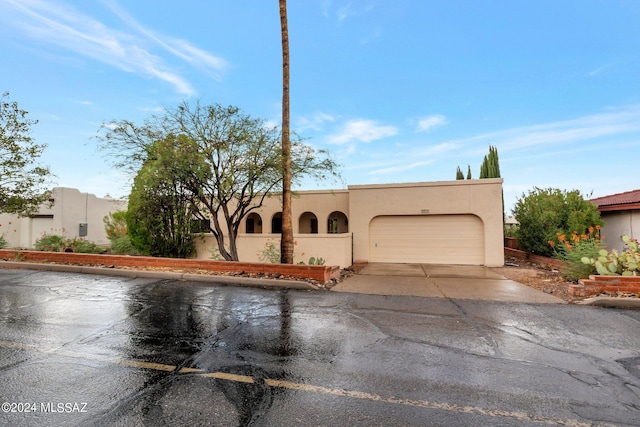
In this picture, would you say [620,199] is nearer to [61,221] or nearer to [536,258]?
[536,258]

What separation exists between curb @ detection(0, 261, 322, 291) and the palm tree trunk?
1841mm

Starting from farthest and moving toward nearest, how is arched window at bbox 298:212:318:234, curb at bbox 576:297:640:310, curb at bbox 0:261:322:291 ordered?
arched window at bbox 298:212:318:234 < curb at bbox 0:261:322:291 < curb at bbox 576:297:640:310

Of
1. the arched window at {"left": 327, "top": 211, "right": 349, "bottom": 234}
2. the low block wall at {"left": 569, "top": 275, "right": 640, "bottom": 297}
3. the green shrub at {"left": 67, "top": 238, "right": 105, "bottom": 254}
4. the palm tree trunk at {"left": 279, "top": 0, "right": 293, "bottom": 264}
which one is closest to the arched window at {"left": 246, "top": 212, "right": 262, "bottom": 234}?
the arched window at {"left": 327, "top": 211, "right": 349, "bottom": 234}

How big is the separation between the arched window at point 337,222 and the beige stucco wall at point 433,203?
4648mm

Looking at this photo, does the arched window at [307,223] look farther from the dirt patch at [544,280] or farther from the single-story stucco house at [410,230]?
the dirt patch at [544,280]

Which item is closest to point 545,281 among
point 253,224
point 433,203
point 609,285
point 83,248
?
point 609,285

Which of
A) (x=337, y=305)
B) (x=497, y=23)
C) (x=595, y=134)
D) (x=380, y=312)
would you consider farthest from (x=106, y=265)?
(x=595, y=134)

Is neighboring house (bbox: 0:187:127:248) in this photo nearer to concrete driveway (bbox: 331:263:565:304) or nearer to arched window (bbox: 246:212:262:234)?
arched window (bbox: 246:212:262:234)

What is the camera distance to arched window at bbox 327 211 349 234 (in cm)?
2012

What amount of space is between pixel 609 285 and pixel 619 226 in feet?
34.1

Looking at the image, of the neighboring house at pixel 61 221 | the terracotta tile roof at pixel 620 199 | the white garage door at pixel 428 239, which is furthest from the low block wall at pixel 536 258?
the neighboring house at pixel 61 221

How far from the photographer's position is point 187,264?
10.0 meters

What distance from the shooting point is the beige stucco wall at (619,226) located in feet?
43.9

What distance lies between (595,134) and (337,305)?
18.2 metres
